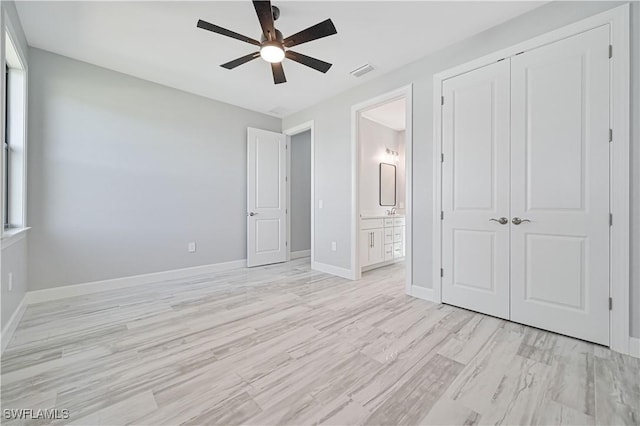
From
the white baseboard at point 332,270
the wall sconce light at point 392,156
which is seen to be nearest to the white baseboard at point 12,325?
the white baseboard at point 332,270

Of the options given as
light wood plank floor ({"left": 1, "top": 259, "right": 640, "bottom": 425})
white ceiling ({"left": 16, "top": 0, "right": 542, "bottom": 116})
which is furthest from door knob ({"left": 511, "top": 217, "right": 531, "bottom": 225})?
white ceiling ({"left": 16, "top": 0, "right": 542, "bottom": 116})

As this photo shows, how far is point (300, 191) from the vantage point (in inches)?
221

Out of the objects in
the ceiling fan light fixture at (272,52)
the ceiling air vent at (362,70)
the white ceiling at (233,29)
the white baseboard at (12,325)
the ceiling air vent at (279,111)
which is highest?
the ceiling air vent at (279,111)

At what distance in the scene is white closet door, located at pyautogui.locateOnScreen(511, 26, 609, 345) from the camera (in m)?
1.90

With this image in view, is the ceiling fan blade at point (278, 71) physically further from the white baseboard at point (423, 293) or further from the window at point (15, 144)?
the white baseboard at point (423, 293)

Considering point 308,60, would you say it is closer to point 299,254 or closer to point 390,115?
point 390,115

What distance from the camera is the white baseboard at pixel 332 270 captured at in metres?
3.81

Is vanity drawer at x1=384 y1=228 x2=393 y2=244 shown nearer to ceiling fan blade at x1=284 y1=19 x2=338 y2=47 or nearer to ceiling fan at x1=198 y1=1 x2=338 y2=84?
ceiling fan at x1=198 y1=1 x2=338 y2=84

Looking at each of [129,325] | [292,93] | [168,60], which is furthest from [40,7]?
[129,325]

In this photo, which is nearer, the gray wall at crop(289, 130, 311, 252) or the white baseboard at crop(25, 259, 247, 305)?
the white baseboard at crop(25, 259, 247, 305)

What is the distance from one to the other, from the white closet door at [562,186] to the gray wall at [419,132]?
0.48 ft

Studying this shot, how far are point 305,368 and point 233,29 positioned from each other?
2.96m

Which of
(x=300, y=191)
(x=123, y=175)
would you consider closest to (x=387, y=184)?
(x=300, y=191)

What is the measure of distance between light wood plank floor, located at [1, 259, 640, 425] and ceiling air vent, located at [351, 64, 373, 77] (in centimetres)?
278
